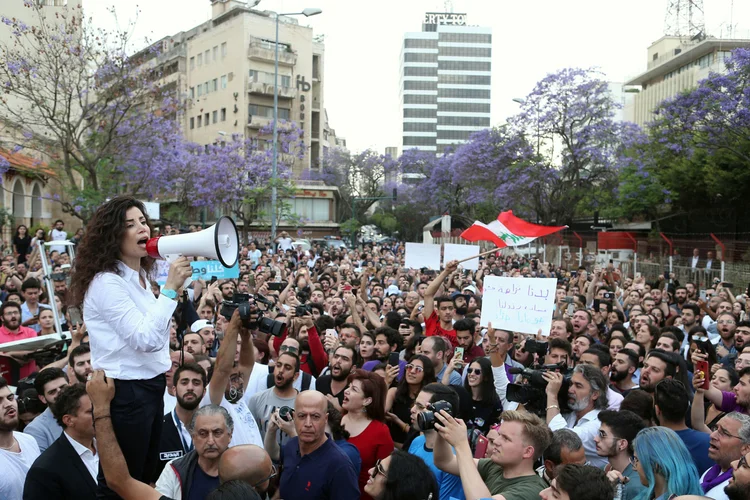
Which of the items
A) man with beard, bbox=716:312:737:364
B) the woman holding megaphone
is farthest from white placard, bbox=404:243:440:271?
the woman holding megaphone

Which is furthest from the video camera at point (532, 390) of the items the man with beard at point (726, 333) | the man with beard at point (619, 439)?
the man with beard at point (726, 333)

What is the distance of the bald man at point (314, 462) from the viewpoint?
435cm

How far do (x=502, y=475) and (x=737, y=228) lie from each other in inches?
940

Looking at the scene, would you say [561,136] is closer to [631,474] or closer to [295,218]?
[295,218]

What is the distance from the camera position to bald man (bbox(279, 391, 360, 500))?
14.3 ft

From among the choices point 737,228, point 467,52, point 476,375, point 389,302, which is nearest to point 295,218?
point 737,228

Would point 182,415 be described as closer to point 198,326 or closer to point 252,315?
point 252,315

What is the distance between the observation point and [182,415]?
16.5ft

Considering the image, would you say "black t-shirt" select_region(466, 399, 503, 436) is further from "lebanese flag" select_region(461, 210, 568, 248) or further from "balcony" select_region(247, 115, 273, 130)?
"balcony" select_region(247, 115, 273, 130)

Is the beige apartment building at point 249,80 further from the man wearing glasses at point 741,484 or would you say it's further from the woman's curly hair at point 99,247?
the man wearing glasses at point 741,484

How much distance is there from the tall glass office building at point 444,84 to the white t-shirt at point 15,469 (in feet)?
348

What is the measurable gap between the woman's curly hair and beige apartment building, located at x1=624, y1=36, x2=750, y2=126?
2030 inches

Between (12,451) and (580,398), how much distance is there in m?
3.79

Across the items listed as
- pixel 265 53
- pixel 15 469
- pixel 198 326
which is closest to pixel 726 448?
pixel 15 469
